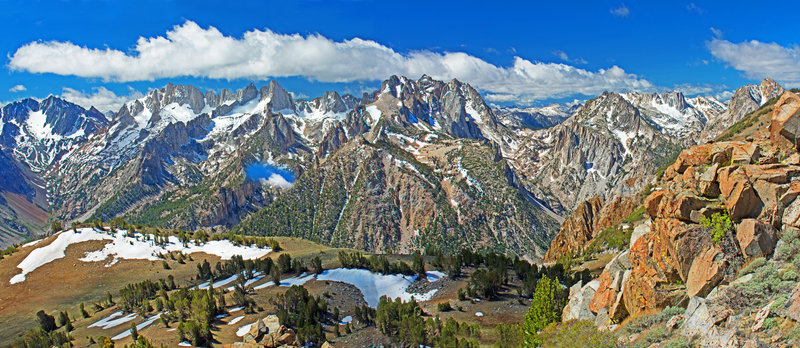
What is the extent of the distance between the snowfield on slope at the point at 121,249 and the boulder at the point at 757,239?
11127 cm

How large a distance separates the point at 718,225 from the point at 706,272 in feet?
9.85

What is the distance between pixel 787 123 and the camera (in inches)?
1032

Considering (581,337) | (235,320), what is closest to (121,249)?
(235,320)

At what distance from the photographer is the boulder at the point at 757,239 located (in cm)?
2209

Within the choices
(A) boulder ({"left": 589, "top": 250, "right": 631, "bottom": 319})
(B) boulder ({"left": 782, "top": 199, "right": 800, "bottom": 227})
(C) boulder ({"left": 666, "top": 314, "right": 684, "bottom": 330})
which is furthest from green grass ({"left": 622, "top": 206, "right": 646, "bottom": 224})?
(C) boulder ({"left": 666, "top": 314, "right": 684, "bottom": 330})

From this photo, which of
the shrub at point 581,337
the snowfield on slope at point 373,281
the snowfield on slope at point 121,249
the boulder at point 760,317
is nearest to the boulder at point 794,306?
the boulder at point 760,317

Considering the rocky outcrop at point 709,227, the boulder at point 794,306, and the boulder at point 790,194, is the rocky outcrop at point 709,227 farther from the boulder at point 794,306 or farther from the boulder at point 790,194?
the boulder at point 794,306

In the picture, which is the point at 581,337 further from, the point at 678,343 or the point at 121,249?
the point at 121,249

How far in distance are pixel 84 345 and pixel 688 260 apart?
73.3 metres

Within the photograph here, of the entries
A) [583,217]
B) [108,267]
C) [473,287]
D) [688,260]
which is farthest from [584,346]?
[108,267]

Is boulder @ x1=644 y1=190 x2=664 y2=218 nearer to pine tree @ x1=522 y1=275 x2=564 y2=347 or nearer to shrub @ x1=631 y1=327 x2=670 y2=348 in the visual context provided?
shrub @ x1=631 y1=327 x2=670 y2=348

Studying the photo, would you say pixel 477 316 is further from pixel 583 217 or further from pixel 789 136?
pixel 583 217

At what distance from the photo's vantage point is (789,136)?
1030 inches

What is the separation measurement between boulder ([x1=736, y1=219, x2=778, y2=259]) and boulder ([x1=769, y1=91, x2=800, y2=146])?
7436 mm
